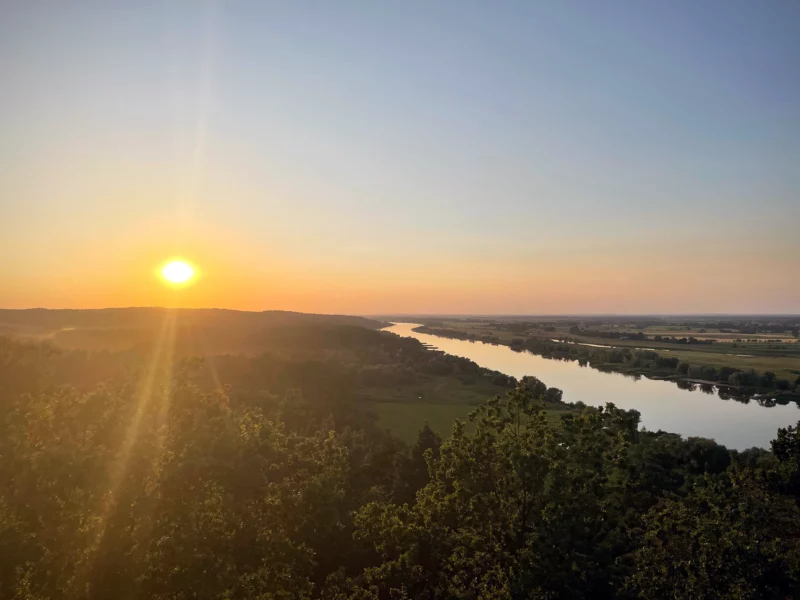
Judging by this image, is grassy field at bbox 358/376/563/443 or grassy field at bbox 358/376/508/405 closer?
grassy field at bbox 358/376/563/443

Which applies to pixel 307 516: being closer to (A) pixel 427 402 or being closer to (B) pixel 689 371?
(A) pixel 427 402

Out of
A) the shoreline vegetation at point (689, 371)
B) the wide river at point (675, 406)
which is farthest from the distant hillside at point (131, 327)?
the shoreline vegetation at point (689, 371)

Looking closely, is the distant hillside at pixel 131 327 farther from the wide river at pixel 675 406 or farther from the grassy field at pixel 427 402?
the wide river at pixel 675 406

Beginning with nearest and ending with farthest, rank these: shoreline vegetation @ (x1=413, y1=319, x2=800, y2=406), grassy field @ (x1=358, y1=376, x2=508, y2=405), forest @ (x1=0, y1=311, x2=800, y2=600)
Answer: forest @ (x1=0, y1=311, x2=800, y2=600) → grassy field @ (x1=358, y1=376, x2=508, y2=405) → shoreline vegetation @ (x1=413, y1=319, x2=800, y2=406)

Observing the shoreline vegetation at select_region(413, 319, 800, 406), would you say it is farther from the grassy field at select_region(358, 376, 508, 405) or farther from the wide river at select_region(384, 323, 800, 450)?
the grassy field at select_region(358, 376, 508, 405)

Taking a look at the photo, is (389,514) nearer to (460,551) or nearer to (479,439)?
(460,551)

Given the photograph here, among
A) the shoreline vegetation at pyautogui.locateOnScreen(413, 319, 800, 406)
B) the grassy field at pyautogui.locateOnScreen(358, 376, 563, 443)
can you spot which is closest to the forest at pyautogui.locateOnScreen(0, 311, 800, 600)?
the grassy field at pyautogui.locateOnScreen(358, 376, 563, 443)

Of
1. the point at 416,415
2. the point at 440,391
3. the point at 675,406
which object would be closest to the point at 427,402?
the point at 440,391
